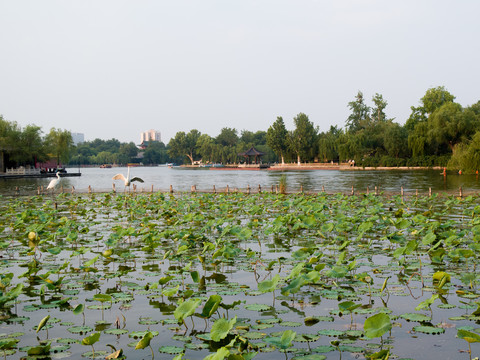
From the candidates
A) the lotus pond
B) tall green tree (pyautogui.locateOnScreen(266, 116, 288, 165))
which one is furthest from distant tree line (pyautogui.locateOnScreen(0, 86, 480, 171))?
the lotus pond

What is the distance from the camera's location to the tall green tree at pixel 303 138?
2776 inches

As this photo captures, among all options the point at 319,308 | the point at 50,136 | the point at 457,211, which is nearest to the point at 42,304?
the point at 319,308

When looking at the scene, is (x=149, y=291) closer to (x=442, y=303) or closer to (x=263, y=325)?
(x=263, y=325)

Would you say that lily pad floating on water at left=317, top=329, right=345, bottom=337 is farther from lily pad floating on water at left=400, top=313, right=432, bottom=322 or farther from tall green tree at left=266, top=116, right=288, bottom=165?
tall green tree at left=266, top=116, right=288, bottom=165

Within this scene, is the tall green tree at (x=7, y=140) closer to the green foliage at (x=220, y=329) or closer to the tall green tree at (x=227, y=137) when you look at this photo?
the green foliage at (x=220, y=329)

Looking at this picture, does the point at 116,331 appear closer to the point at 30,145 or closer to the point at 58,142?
the point at 30,145

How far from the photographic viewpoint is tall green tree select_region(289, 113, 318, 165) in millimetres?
70500

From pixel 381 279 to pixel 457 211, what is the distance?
28.4ft

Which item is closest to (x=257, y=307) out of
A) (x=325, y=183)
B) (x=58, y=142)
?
(x=325, y=183)

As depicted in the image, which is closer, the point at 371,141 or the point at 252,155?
the point at 371,141

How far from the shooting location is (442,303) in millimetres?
4816

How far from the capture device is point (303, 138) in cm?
7106

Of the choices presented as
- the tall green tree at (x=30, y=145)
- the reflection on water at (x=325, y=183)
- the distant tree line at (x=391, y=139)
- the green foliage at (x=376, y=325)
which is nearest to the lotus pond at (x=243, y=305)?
the green foliage at (x=376, y=325)

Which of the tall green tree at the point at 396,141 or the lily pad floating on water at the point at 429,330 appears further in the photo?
the tall green tree at the point at 396,141
